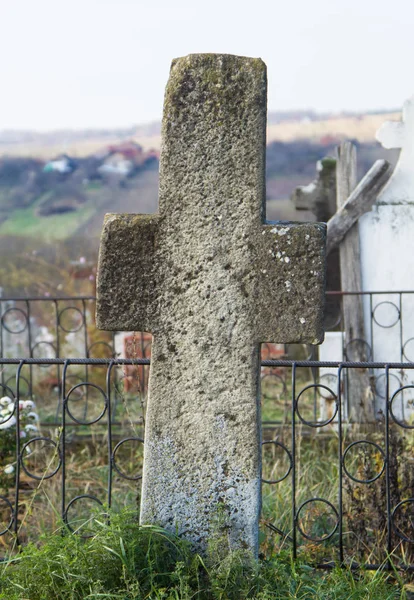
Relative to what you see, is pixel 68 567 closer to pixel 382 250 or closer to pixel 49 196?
pixel 382 250

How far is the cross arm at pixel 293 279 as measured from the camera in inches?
96.0

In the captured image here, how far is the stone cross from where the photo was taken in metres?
2.43

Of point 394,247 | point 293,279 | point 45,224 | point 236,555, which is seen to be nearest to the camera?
point 236,555

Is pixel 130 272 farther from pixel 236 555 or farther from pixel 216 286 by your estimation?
pixel 236 555

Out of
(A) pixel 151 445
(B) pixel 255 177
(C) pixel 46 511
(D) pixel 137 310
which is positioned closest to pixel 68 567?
(A) pixel 151 445

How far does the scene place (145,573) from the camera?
7.69 feet

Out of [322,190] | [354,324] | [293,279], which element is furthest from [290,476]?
[322,190]

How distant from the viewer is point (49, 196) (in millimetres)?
12930

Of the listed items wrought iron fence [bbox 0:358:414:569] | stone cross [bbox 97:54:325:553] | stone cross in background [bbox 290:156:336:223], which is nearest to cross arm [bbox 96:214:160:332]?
stone cross [bbox 97:54:325:553]

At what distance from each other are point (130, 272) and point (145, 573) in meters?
1.00

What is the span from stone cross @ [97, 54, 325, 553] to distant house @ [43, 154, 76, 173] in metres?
11.2

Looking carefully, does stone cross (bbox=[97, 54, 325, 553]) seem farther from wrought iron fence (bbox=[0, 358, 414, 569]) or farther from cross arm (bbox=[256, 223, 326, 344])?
wrought iron fence (bbox=[0, 358, 414, 569])

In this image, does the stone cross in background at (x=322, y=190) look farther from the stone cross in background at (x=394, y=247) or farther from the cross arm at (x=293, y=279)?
the cross arm at (x=293, y=279)

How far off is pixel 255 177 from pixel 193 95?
0.35 meters
